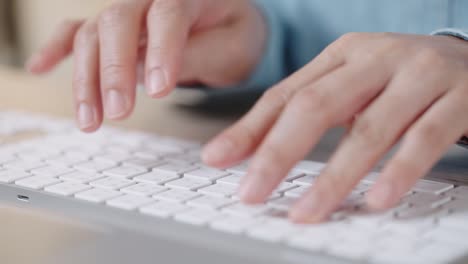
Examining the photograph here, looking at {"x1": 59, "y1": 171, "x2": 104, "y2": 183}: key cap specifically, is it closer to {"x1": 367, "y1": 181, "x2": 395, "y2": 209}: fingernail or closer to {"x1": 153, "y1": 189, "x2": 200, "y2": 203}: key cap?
{"x1": 153, "y1": 189, "x2": 200, "y2": 203}: key cap

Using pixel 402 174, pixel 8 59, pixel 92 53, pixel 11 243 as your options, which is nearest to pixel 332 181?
pixel 402 174

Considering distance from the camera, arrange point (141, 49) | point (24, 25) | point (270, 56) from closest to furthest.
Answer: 1. point (141, 49)
2. point (270, 56)
3. point (24, 25)

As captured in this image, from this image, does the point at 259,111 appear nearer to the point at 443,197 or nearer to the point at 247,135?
the point at 247,135

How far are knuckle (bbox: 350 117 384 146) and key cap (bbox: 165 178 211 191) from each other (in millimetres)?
101

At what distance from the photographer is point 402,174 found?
0.46 m

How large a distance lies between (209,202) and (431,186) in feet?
0.48

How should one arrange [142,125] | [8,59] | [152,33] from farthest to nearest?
[8,59], [142,125], [152,33]

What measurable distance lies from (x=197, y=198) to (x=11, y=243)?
0.37 ft

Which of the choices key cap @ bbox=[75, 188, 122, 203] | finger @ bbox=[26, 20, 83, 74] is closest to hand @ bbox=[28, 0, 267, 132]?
finger @ bbox=[26, 20, 83, 74]

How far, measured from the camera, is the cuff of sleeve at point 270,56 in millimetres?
1001

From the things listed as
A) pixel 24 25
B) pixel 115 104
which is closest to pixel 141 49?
pixel 115 104

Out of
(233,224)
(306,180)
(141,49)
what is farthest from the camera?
(141,49)

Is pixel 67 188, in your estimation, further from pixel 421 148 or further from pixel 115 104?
pixel 421 148

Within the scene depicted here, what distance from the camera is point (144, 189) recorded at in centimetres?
50
